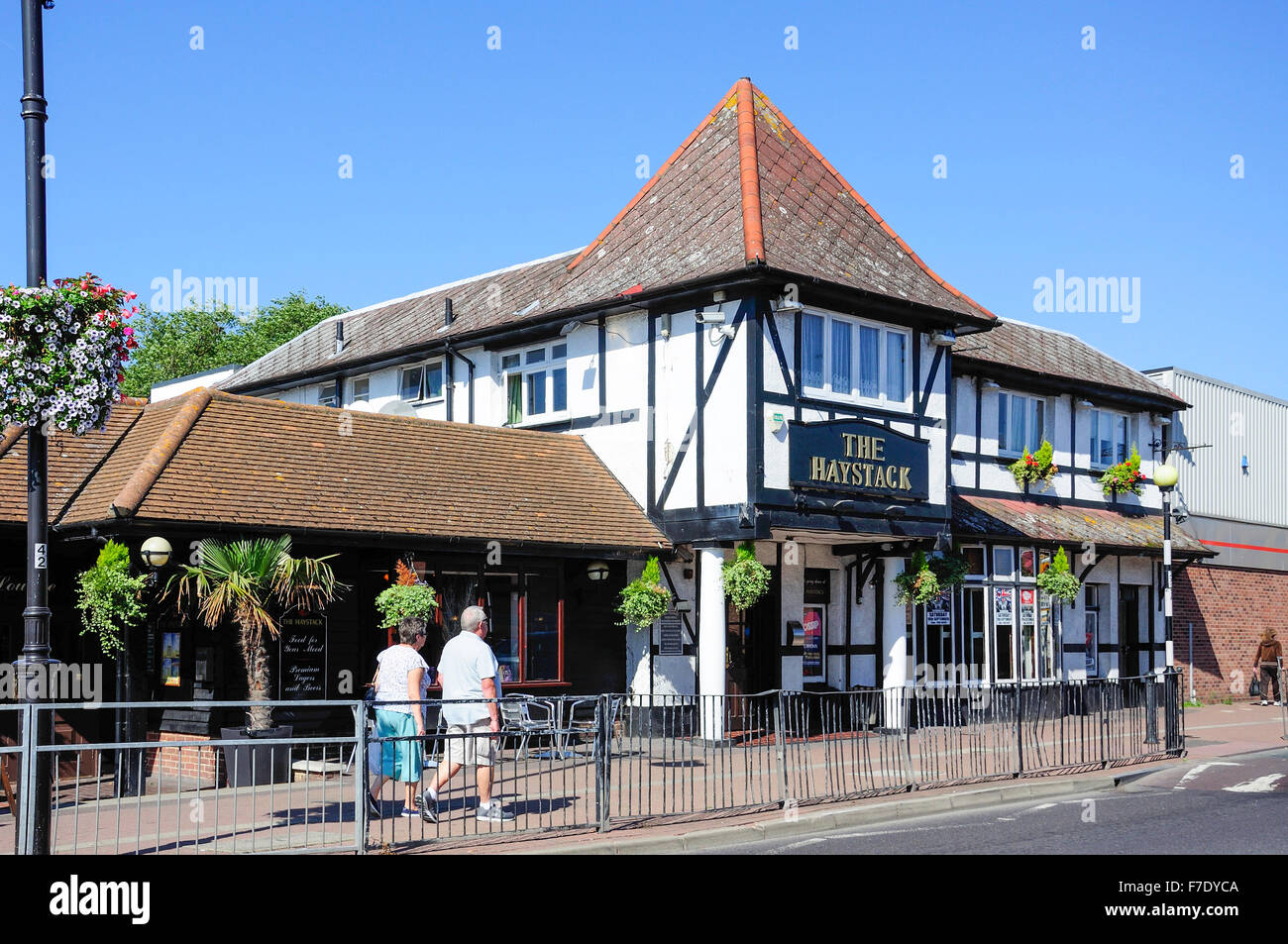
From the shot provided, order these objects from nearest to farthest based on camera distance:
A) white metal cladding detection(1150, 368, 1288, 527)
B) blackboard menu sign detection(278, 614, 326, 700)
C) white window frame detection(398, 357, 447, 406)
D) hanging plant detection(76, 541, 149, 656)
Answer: hanging plant detection(76, 541, 149, 656), blackboard menu sign detection(278, 614, 326, 700), white window frame detection(398, 357, 447, 406), white metal cladding detection(1150, 368, 1288, 527)

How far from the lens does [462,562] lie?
60.7ft

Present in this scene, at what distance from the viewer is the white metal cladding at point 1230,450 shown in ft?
102

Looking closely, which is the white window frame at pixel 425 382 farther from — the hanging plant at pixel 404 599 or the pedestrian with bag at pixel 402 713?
the pedestrian with bag at pixel 402 713

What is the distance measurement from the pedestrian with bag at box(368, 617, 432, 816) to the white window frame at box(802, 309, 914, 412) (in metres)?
8.91

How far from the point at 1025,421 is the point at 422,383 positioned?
1167 cm

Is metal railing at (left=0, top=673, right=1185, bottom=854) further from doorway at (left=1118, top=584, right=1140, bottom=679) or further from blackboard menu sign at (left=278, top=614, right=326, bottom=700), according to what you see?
doorway at (left=1118, top=584, right=1140, bottom=679)

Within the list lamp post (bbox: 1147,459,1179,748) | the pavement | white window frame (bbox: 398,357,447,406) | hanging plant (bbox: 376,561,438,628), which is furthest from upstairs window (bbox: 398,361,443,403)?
the pavement

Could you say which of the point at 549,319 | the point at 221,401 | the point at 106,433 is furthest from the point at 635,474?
the point at 106,433

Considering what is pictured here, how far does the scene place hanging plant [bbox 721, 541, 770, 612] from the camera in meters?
19.1

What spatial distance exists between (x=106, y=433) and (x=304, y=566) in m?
4.98

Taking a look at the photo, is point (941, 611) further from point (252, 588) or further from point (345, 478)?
point (252, 588)

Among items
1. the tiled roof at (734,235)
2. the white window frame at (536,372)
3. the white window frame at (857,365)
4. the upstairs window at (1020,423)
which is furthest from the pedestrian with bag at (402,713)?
the upstairs window at (1020,423)

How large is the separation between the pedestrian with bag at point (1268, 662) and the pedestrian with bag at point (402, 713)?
23432 millimetres
